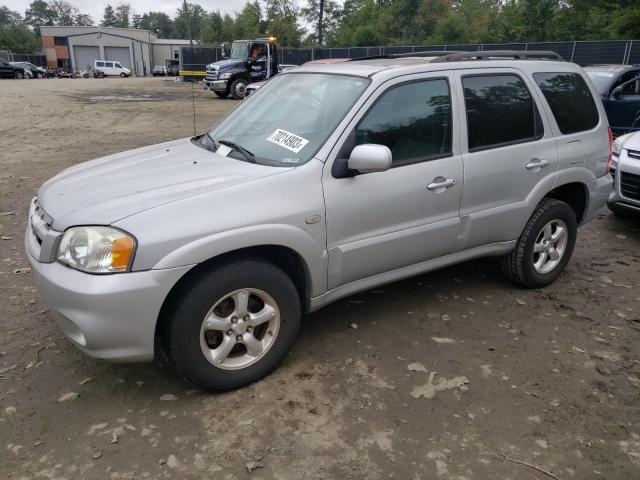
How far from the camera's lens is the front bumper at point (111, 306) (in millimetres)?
2447

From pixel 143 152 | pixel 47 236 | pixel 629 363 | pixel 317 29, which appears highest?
pixel 317 29

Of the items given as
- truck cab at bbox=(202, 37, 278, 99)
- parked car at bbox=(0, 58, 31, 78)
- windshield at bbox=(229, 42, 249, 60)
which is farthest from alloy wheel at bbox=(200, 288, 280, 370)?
parked car at bbox=(0, 58, 31, 78)

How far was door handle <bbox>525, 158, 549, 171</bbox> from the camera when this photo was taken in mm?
3859

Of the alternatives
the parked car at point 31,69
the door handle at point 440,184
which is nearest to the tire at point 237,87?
the door handle at point 440,184

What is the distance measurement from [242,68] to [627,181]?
19.2 m

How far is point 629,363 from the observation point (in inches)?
131

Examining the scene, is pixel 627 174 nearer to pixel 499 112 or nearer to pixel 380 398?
pixel 499 112

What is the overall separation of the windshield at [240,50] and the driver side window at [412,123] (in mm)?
20714

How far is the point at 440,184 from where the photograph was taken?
11.1 ft

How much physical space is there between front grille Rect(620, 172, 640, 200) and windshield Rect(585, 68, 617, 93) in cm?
457

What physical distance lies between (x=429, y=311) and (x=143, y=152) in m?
2.45

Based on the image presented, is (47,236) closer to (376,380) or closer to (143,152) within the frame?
(143,152)

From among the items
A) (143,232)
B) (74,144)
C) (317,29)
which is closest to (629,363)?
(143,232)

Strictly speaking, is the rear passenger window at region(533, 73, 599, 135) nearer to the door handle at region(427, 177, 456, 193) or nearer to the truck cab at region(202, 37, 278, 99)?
the door handle at region(427, 177, 456, 193)
